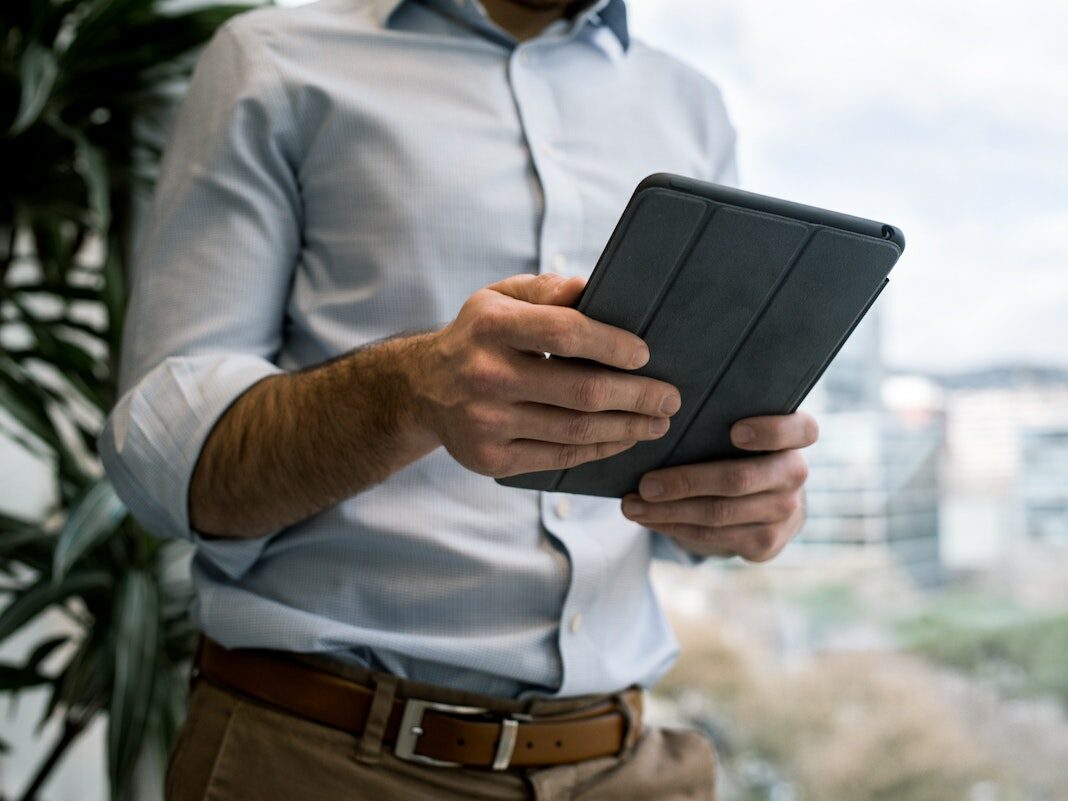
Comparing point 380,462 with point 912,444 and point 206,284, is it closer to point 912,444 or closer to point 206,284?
point 206,284

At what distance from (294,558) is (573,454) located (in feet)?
1.38

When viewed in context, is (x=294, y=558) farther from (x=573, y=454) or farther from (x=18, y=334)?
(x=18, y=334)

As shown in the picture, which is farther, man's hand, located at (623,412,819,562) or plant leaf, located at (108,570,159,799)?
plant leaf, located at (108,570,159,799)

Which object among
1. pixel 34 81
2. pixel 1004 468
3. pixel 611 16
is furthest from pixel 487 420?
pixel 1004 468

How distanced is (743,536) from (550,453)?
0.34 metres

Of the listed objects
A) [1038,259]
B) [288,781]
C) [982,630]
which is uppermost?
[1038,259]

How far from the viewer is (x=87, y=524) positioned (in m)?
1.39

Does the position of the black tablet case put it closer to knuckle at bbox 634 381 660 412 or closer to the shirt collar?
knuckle at bbox 634 381 660 412

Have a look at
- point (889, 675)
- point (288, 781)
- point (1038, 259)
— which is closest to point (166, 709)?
point (288, 781)

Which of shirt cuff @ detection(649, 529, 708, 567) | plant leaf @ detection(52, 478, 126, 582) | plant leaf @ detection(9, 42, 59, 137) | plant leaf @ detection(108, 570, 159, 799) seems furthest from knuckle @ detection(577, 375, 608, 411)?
plant leaf @ detection(9, 42, 59, 137)

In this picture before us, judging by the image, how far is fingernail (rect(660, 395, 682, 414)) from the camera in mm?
691

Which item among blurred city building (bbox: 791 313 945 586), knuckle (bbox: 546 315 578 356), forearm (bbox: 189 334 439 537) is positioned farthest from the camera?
blurred city building (bbox: 791 313 945 586)

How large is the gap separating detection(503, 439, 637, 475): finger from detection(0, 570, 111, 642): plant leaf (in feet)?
3.27

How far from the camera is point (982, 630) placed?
179 cm
